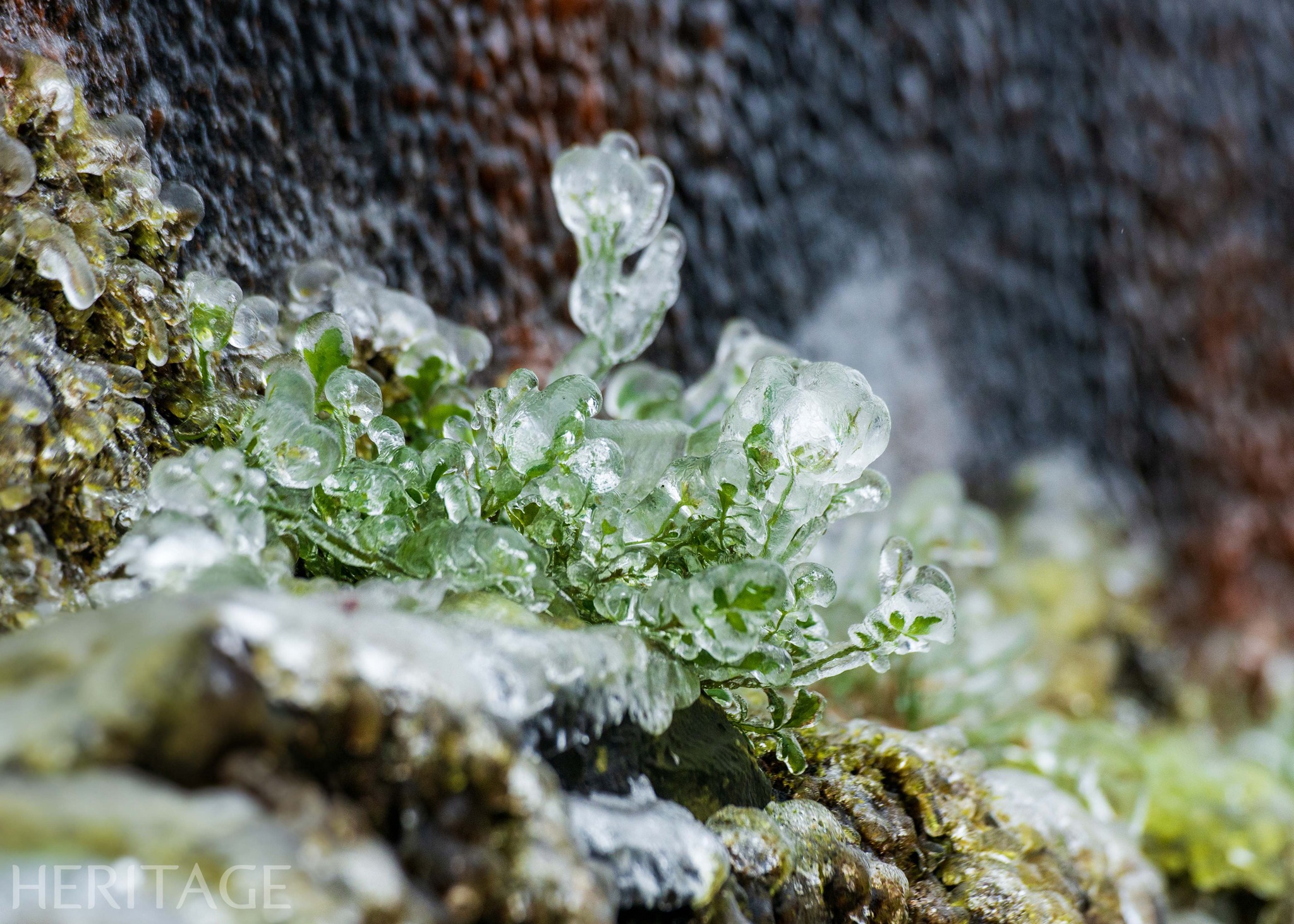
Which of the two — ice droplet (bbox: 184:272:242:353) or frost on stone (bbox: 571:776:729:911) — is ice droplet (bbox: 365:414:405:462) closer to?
ice droplet (bbox: 184:272:242:353)

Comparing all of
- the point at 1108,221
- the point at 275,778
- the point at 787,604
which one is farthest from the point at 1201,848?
the point at 275,778

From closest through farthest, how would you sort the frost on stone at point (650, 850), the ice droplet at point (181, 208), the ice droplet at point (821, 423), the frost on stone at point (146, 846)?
the frost on stone at point (146, 846)
the frost on stone at point (650, 850)
the ice droplet at point (821, 423)
the ice droplet at point (181, 208)

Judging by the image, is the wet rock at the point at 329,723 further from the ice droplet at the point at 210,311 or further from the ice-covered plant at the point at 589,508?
the ice droplet at the point at 210,311

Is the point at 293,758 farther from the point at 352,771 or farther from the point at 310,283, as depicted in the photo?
the point at 310,283

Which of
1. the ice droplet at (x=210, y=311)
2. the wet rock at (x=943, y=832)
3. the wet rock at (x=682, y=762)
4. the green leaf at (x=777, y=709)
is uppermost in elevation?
the ice droplet at (x=210, y=311)

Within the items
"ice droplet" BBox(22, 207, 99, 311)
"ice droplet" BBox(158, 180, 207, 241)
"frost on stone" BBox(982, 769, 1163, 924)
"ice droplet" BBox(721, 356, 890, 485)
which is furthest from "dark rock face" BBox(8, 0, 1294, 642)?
"frost on stone" BBox(982, 769, 1163, 924)

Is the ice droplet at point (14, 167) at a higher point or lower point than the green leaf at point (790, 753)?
higher

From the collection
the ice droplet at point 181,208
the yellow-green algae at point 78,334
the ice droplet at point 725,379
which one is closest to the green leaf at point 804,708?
the ice droplet at point 725,379
